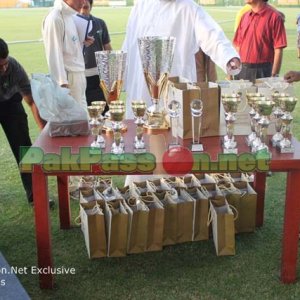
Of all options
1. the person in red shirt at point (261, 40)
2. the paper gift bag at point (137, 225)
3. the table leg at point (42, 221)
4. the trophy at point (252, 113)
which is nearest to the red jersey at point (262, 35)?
the person in red shirt at point (261, 40)

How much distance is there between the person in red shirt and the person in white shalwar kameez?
1074mm

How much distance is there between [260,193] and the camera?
2.89m

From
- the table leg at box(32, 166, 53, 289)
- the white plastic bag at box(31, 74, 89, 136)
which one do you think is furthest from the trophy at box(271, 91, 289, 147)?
the table leg at box(32, 166, 53, 289)

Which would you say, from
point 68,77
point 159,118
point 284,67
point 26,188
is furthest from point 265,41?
point 284,67

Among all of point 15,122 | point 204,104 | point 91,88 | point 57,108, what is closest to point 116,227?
point 57,108

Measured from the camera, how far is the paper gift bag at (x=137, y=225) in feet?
8.21

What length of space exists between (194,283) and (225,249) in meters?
0.32

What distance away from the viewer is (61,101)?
7.45 feet

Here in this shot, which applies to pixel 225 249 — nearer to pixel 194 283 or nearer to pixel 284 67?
pixel 194 283

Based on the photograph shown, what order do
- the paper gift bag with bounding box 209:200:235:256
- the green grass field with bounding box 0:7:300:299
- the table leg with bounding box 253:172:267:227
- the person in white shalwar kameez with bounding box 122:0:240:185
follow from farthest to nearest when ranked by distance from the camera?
the person in white shalwar kameez with bounding box 122:0:240:185
the table leg with bounding box 253:172:267:227
the paper gift bag with bounding box 209:200:235:256
the green grass field with bounding box 0:7:300:299

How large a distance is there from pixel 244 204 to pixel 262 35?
1.88m

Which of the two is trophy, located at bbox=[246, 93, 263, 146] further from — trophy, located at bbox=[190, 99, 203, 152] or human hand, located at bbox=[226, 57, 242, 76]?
human hand, located at bbox=[226, 57, 242, 76]

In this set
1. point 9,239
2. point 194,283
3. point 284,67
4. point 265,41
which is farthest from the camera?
point 284,67

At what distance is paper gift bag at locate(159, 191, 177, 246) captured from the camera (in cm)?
258
